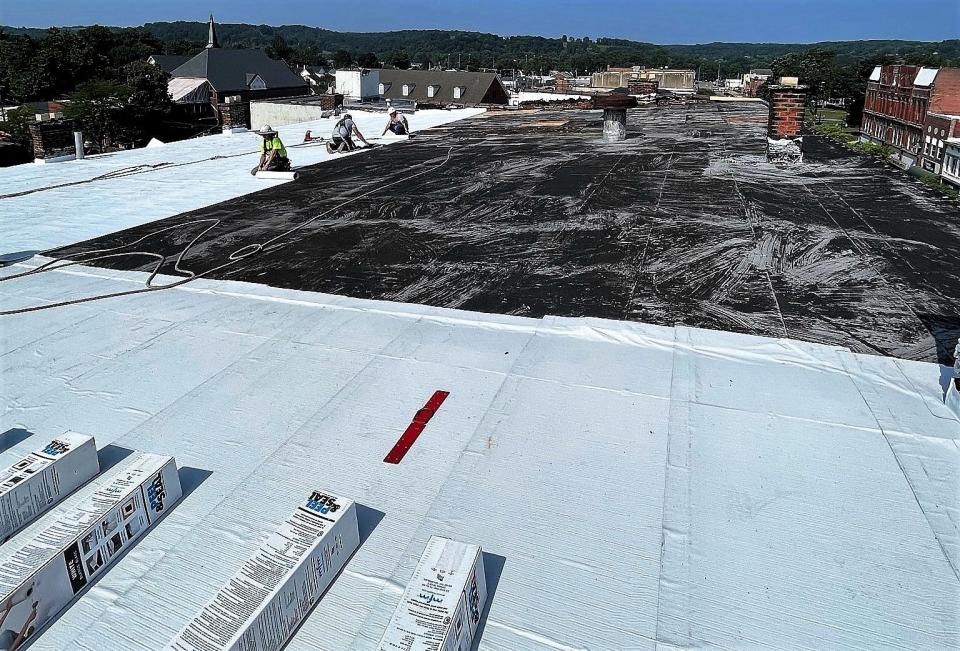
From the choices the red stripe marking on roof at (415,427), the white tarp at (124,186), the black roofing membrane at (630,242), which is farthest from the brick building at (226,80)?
the red stripe marking on roof at (415,427)

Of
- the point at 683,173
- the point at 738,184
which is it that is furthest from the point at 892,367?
the point at 683,173

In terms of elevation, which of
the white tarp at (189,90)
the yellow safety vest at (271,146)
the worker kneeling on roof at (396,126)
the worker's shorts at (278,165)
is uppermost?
the white tarp at (189,90)

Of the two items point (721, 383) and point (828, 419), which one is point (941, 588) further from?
point (721, 383)

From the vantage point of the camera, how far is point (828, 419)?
356 cm

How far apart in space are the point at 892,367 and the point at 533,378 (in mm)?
2296

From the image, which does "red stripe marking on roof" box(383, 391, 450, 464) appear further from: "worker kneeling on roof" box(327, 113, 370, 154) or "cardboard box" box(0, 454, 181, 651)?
"worker kneeling on roof" box(327, 113, 370, 154)

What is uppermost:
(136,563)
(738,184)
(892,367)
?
(738,184)

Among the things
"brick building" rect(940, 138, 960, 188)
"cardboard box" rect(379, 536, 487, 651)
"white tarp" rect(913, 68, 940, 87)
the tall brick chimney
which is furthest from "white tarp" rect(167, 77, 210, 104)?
"cardboard box" rect(379, 536, 487, 651)

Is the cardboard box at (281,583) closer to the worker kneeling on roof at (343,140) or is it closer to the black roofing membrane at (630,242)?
the black roofing membrane at (630,242)

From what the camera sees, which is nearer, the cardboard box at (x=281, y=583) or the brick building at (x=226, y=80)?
the cardboard box at (x=281, y=583)

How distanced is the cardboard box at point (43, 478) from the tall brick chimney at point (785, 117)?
11364mm

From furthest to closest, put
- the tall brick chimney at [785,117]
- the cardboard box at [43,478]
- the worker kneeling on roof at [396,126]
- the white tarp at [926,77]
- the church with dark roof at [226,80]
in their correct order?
the church with dark roof at [226,80] < the worker kneeling on roof at [396,126] < the white tarp at [926,77] < the tall brick chimney at [785,117] < the cardboard box at [43,478]

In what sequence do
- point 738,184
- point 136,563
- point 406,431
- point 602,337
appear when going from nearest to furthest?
point 136,563
point 406,431
point 602,337
point 738,184

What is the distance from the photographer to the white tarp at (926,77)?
12.2 meters
